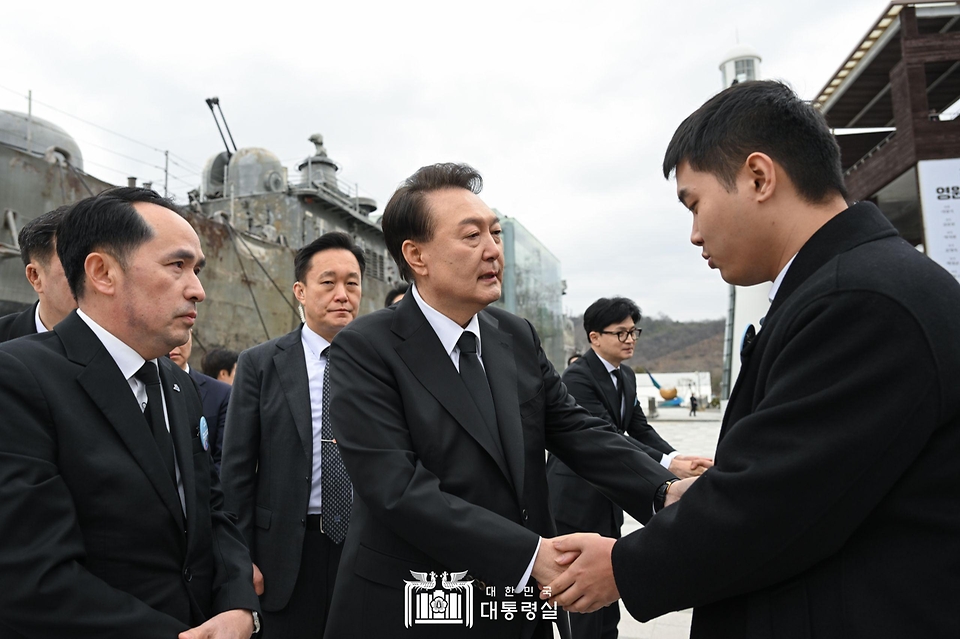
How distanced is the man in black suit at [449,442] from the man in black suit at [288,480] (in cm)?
98

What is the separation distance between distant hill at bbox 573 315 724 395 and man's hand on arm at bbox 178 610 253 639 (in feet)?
263

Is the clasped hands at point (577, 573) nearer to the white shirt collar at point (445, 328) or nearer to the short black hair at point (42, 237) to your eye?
the white shirt collar at point (445, 328)

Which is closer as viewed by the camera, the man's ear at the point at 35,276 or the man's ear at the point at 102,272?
the man's ear at the point at 102,272

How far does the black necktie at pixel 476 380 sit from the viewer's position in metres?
2.12

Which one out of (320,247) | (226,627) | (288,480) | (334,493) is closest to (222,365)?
(320,247)

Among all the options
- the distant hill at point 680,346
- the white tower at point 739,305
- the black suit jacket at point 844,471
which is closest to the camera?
the black suit jacket at point 844,471

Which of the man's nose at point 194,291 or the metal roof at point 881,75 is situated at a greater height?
the metal roof at point 881,75

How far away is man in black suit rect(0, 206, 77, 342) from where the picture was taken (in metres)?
3.05

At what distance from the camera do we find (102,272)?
6.54 ft

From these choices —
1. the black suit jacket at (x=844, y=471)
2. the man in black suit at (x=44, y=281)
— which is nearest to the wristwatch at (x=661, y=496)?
the black suit jacket at (x=844, y=471)

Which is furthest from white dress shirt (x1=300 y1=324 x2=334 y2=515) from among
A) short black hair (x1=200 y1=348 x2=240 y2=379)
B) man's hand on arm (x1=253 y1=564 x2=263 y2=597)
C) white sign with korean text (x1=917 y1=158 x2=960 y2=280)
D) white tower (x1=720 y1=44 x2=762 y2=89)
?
white tower (x1=720 y1=44 x2=762 y2=89)

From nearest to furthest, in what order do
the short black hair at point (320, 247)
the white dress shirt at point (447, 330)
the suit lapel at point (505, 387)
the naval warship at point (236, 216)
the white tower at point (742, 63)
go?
1. the suit lapel at point (505, 387)
2. the white dress shirt at point (447, 330)
3. the short black hair at point (320, 247)
4. the naval warship at point (236, 216)
5. the white tower at point (742, 63)

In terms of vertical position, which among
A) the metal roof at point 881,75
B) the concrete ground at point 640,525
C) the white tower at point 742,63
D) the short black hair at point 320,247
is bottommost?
the concrete ground at point 640,525

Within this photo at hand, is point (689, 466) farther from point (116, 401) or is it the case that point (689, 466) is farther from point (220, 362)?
point (220, 362)
